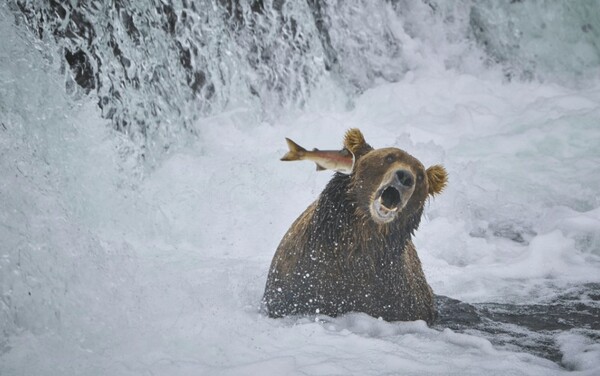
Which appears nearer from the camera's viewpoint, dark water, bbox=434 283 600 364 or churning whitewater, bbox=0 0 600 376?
churning whitewater, bbox=0 0 600 376

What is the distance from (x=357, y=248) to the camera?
364 centimetres

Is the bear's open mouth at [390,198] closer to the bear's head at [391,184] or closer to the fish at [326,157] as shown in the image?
the bear's head at [391,184]

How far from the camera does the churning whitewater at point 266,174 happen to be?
10.5 ft

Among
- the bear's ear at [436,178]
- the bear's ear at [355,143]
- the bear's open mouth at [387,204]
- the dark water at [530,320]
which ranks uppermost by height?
the bear's ear at [355,143]

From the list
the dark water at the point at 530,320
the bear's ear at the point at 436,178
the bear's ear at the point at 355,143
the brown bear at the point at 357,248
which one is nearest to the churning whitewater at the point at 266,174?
the dark water at the point at 530,320

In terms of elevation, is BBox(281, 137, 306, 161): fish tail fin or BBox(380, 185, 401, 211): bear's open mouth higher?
BBox(281, 137, 306, 161): fish tail fin

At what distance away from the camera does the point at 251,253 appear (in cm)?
596

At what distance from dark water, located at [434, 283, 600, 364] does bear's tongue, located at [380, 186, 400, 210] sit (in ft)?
2.78

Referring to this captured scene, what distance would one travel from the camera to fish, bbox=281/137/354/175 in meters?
3.19

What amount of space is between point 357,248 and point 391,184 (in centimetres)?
43

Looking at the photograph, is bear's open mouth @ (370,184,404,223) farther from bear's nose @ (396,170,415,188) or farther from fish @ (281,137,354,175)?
fish @ (281,137,354,175)

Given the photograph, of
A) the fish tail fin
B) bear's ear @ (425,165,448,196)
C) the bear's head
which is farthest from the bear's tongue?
the fish tail fin

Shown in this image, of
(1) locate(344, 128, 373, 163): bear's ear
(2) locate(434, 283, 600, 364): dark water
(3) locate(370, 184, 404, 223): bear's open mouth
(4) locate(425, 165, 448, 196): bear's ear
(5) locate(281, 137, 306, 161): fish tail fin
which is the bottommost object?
(2) locate(434, 283, 600, 364): dark water

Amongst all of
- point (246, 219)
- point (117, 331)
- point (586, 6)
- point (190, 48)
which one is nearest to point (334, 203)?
point (117, 331)
